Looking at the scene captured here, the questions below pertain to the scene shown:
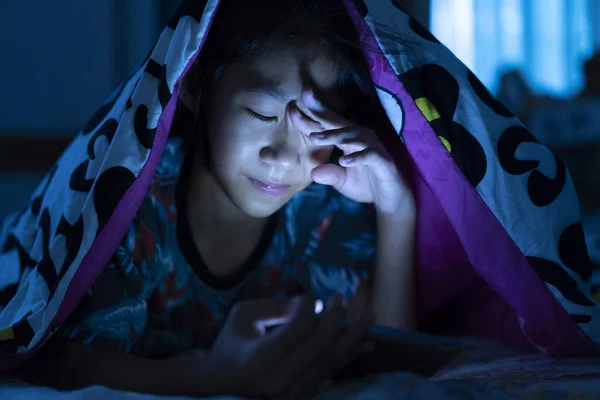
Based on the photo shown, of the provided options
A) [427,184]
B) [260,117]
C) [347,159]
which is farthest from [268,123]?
[427,184]

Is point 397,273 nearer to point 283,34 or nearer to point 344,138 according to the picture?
point 344,138

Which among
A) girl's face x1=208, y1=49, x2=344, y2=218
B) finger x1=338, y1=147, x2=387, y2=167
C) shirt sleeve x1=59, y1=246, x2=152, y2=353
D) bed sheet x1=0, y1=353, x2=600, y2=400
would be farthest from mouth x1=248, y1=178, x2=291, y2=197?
bed sheet x1=0, y1=353, x2=600, y2=400

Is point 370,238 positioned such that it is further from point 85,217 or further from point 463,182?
point 85,217

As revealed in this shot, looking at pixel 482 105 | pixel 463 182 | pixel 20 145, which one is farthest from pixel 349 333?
pixel 20 145

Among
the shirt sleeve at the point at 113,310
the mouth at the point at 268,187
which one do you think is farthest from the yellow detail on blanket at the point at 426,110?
the shirt sleeve at the point at 113,310

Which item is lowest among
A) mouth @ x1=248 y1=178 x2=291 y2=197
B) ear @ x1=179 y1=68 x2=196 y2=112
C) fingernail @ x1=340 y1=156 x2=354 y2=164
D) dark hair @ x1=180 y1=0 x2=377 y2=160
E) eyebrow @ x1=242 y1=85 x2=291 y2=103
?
mouth @ x1=248 y1=178 x2=291 y2=197

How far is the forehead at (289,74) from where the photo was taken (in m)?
0.73

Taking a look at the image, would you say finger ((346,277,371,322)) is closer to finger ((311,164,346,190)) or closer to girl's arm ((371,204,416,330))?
girl's arm ((371,204,416,330))

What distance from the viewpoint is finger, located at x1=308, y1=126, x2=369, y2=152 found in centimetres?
72

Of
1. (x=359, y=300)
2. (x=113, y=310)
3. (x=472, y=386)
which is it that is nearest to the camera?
(x=472, y=386)

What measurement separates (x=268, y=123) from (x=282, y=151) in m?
0.04

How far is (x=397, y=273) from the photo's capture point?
85 cm

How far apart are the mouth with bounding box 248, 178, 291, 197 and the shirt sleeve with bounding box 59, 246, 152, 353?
21 centimetres

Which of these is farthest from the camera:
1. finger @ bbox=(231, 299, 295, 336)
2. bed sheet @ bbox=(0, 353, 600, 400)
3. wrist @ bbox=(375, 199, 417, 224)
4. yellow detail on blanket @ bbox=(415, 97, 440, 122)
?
wrist @ bbox=(375, 199, 417, 224)
